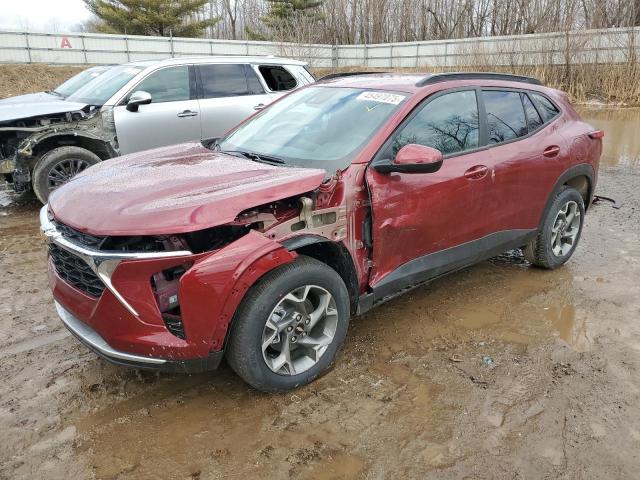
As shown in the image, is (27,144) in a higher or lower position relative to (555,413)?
higher

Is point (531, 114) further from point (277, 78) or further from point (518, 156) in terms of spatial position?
point (277, 78)

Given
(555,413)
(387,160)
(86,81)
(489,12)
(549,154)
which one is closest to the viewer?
(555,413)

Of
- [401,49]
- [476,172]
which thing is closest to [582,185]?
[476,172]

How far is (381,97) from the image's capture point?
3512mm

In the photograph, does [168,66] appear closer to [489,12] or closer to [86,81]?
[86,81]

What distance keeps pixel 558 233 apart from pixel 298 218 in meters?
2.99

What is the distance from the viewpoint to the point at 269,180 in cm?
272

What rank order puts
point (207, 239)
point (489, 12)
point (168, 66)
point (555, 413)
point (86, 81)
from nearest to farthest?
point (207, 239) → point (555, 413) → point (168, 66) → point (86, 81) → point (489, 12)

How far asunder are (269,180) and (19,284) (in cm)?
290

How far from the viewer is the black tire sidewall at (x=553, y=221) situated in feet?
14.4

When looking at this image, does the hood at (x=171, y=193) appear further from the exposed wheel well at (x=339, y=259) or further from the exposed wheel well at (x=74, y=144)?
the exposed wheel well at (x=74, y=144)

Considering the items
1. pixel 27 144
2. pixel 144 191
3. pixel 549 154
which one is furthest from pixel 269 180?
pixel 27 144

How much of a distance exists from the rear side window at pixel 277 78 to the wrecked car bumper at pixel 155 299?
5.77 meters

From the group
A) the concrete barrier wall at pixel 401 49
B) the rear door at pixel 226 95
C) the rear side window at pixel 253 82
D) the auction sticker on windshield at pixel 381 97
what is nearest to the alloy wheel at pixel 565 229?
the auction sticker on windshield at pixel 381 97
